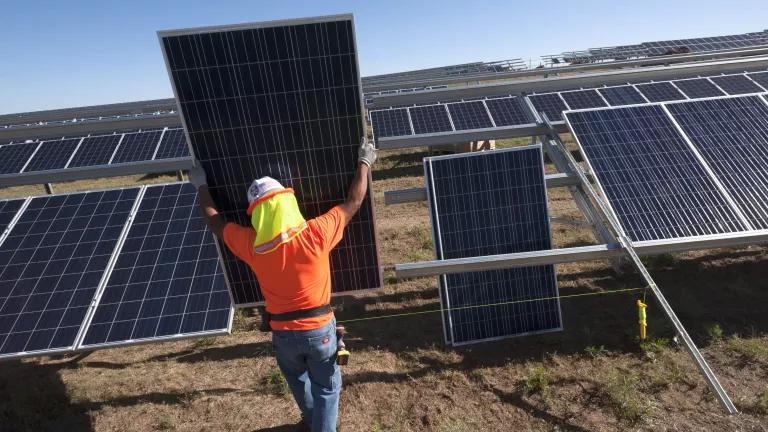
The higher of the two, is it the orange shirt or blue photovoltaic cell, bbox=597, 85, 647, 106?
blue photovoltaic cell, bbox=597, 85, 647, 106

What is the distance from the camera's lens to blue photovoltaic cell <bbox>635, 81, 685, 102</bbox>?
12.6 metres

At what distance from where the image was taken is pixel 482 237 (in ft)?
21.2

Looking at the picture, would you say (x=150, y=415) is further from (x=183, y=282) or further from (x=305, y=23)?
(x=305, y=23)

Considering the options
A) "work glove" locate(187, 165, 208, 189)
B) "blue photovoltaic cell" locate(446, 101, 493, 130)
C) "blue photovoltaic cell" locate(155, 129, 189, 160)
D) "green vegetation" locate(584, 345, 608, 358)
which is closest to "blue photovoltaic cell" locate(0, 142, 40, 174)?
"blue photovoltaic cell" locate(155, 129, 189, 160)

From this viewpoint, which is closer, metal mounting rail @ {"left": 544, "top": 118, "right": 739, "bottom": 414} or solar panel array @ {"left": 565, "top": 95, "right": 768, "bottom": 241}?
metal mounting rail @ {"left": 544, "top": 118, "right": 739, "bottom": 414}

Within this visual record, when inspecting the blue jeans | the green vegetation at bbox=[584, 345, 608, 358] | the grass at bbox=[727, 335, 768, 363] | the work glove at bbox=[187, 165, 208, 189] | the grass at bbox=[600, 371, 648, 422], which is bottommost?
the grass at bbox=[600, 371, 648, 422]

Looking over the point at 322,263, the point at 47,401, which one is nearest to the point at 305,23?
the point at 322,263

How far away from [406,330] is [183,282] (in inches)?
148

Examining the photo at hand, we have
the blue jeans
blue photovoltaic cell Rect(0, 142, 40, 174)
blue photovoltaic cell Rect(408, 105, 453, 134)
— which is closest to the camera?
the blue jeans

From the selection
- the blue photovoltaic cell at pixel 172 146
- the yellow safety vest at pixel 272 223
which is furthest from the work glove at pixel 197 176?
the blue photovoltaic cell at pixel 172 146

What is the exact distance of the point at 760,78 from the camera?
12852mm

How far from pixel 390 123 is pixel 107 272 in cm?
871

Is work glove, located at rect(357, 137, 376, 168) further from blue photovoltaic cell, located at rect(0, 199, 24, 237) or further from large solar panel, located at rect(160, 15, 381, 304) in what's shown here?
blue photovoltaic cell, located at rect(0, 199, 24, 237)

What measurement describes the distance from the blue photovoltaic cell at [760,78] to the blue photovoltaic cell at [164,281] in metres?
15.6
